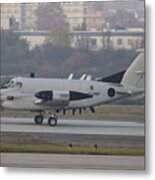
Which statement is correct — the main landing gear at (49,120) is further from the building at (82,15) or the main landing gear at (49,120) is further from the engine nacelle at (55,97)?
the building at (82,15)

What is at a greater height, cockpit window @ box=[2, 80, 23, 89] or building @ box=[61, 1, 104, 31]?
building @ box=[61, 1, 104, 31]

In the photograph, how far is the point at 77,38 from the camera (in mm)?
2365

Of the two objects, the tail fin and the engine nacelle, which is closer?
→ the tail fin

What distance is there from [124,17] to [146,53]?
0.52ft

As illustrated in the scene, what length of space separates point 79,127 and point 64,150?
101 millimetres

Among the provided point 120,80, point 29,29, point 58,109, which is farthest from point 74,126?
point 29,29

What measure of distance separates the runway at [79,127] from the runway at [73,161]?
Result: 0.30ft

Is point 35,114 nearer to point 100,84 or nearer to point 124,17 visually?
point 100,84

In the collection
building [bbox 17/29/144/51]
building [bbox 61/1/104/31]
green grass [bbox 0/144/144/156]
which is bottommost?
green grass [bbox 0/144/144/156]

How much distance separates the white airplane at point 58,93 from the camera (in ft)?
7.79

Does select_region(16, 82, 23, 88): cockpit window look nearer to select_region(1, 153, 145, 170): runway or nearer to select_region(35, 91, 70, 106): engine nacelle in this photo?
select_region(35, 91, 70, 106): engine nacelle

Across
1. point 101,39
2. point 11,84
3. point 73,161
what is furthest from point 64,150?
point 101,39

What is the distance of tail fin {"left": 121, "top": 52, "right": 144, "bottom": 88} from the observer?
229 centimetres

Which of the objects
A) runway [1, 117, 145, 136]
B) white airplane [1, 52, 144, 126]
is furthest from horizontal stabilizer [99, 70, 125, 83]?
runway [1, 117, 145, 136]
